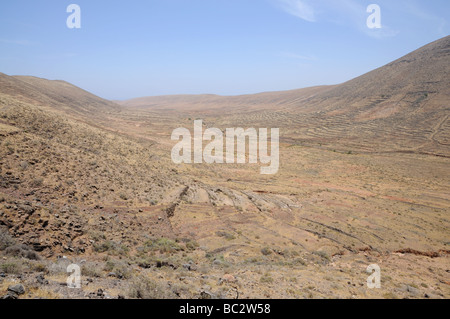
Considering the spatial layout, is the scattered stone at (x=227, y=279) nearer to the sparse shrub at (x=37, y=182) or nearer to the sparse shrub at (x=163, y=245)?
the sparse shrub at (x=163, y=245)

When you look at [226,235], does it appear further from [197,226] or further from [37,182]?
[37,182]

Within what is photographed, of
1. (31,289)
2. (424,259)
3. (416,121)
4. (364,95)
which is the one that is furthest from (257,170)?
(364,95)

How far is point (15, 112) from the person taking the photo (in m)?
17.7

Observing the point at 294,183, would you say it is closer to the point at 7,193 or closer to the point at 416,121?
the point at 7,193

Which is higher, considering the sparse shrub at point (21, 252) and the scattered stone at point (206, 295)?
the sparse shrub at point (21, 252)

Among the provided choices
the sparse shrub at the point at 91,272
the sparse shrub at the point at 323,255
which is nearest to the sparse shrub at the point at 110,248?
the sparse shrub at the point at 91,272

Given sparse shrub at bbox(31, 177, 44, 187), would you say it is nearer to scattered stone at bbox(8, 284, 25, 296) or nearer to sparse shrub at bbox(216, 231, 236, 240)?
scattered stone at bbox(8, 284, 25, 296)

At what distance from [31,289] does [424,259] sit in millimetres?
15622

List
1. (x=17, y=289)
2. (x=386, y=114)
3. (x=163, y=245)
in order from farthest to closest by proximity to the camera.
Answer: (x=386, y=114)
(x=163, y=245)
(x=17, y=289)

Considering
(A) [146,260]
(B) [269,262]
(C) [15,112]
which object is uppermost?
(C) [15,112]

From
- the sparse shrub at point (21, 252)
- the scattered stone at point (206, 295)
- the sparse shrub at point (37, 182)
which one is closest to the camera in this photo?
the scattered stone at point (206, 295)

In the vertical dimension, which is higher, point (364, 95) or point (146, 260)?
point (364, 95)

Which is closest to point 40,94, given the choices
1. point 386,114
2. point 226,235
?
point 226,235

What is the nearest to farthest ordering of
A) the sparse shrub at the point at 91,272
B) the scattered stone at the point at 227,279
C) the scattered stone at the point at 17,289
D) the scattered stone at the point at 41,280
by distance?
the scattered stone at the point at 17,289
the scattered stone at the point at 41,280
the sparse shrub at the point at 91,272
the scattered stone at the point at 227,279
